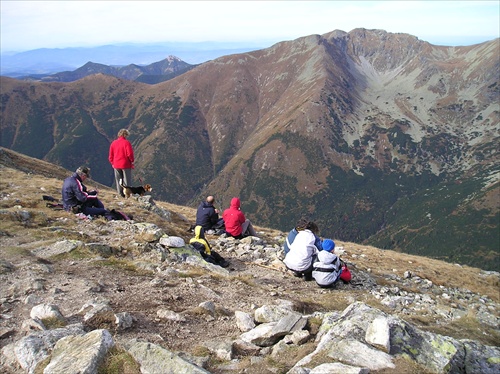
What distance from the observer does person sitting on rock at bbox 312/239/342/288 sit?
50.6ft

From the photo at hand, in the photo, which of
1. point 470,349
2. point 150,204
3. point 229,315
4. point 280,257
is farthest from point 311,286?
point 150,204

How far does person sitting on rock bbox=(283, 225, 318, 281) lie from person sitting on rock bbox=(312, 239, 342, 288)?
1.27 ft

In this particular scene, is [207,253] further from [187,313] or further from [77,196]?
[77,196]

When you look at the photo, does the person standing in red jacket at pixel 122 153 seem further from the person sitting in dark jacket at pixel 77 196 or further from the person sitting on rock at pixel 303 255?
the person sitting on rock at pixel 303 255

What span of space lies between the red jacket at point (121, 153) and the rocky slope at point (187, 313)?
259 inches

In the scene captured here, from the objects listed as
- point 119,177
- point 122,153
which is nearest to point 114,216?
point 122,153

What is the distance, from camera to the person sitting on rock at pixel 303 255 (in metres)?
15.8

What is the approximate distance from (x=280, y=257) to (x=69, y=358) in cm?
1334

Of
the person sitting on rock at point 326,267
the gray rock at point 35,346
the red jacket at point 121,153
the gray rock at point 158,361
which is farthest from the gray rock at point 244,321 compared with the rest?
the red jacket at point 121,153

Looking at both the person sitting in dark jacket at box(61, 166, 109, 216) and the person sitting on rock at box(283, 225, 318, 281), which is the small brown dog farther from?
the person sitting on rock at box(283, 225, 318, 281)

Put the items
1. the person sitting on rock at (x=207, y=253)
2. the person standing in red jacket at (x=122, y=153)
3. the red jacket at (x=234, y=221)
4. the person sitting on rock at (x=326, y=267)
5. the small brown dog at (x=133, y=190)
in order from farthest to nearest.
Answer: the small brown dog at (x=133, y=190) → the person standing in red jacket at (x=122, y=153) → the red jacket at (x=234, y=221) → the person sitting on rock at (x=207, y=253) → the person sitting on rock at (x=326, y=267)

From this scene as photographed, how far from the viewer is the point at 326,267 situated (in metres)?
15.5

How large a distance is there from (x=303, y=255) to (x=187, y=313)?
7284 mm

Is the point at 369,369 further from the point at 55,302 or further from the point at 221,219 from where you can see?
the point at 221,219
